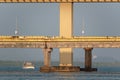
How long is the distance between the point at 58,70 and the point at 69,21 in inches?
416

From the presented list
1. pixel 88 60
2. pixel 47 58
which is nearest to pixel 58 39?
pixel 47 58

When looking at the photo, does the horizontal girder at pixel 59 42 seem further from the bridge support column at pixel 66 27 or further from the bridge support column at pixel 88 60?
the bridge support column at pixel 88 60

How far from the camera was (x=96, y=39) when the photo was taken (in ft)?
461

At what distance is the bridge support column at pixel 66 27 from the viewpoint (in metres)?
146

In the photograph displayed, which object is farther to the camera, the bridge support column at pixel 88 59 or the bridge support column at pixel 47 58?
the bridge support column at pixel 88 59

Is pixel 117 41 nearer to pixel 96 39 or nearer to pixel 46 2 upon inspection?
pixel 96 39

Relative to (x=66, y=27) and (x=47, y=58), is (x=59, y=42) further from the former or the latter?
(x=66, y=27)

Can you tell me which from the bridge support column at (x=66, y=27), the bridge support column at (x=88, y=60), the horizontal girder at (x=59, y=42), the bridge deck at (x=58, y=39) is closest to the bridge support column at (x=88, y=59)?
the bridge support column at (x=88, y=60)

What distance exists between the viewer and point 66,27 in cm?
14838

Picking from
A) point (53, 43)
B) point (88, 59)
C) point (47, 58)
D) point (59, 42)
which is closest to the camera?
point (59, 42)

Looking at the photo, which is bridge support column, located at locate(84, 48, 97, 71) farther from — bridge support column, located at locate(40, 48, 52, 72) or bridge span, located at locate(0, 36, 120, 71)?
bridge support column, located at locate(40, 48, 52, 72)

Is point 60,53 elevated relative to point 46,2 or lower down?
lower down

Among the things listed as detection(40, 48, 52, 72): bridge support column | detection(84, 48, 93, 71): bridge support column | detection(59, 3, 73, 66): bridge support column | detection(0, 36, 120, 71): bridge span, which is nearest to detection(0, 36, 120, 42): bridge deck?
detection(0, 36, 120, 71): bridge span

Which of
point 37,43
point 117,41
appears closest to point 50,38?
point 37,43
